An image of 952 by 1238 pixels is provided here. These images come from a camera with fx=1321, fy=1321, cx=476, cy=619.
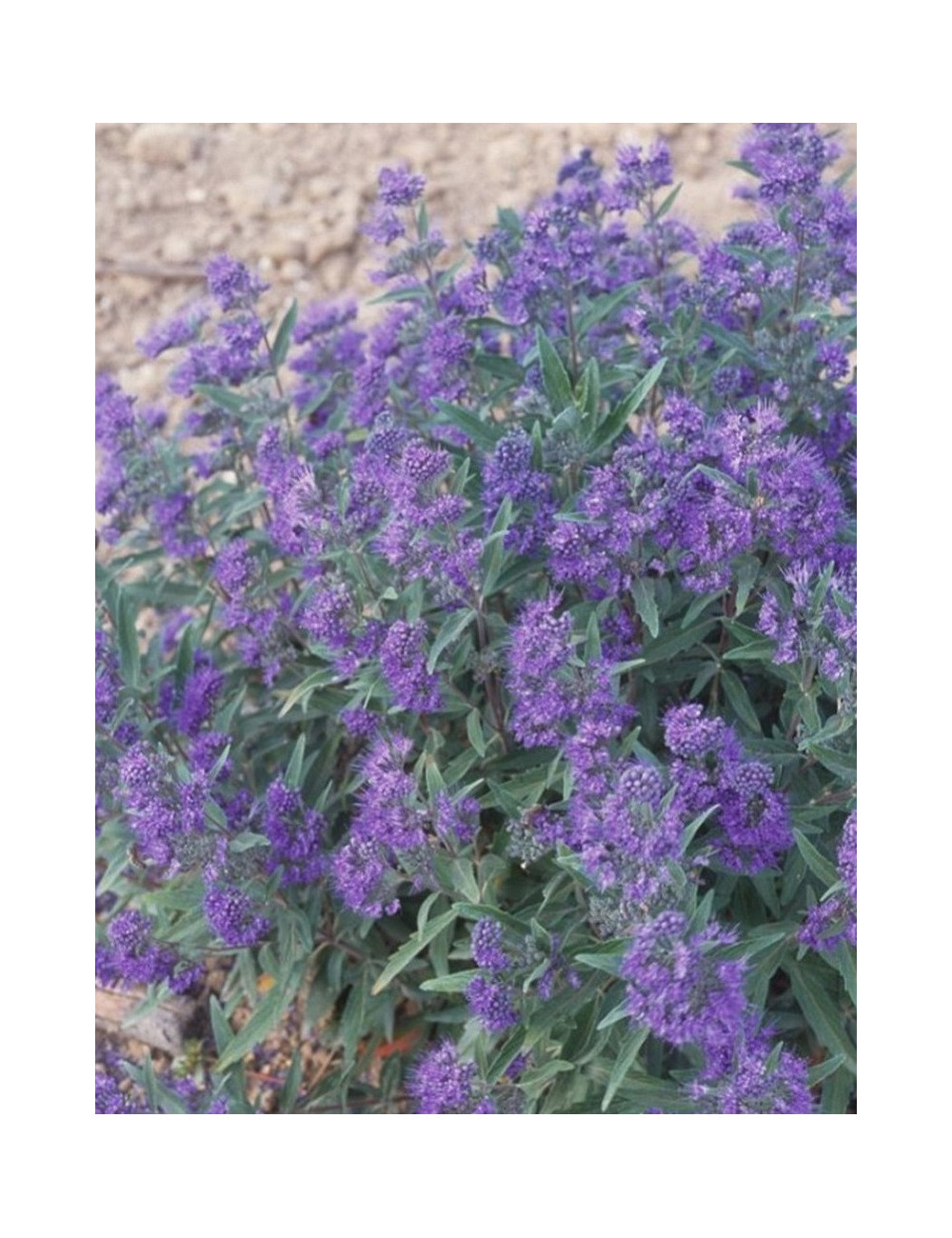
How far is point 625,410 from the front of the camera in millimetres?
3547

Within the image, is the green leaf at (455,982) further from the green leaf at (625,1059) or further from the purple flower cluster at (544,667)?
the purple flower cluster at (544,667)

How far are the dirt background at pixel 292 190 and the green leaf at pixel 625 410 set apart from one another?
4.18 m

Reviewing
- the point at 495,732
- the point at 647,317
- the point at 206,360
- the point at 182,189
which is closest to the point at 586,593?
the point at 495,732

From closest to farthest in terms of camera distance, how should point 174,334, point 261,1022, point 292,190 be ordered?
point 261,1022 < point 174,334 < point 292,190

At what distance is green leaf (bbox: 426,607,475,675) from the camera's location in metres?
3.40

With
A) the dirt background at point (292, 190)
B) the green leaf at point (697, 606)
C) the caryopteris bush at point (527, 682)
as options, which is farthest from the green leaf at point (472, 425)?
the dirt background at point (292, 190)

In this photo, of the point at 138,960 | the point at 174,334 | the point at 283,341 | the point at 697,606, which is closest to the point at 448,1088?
the point at 138,960

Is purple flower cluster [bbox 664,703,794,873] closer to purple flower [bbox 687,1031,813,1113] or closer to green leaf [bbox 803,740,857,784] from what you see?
green leaf [bbox 803,740,857,784]

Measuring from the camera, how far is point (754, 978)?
3.43 metres

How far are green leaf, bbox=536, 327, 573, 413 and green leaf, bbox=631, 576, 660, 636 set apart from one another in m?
0.51

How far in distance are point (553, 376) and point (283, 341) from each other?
4.47 feet

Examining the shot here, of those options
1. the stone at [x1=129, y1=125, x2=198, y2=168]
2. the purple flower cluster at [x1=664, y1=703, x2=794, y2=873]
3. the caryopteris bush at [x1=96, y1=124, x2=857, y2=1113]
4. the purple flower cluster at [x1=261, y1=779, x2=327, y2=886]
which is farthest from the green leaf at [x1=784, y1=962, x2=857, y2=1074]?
the stone at [x1=129, y1=125, x2=198, y2=168]

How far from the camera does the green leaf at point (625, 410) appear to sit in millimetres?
3471

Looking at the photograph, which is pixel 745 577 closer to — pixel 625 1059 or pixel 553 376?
pixel 553 376
